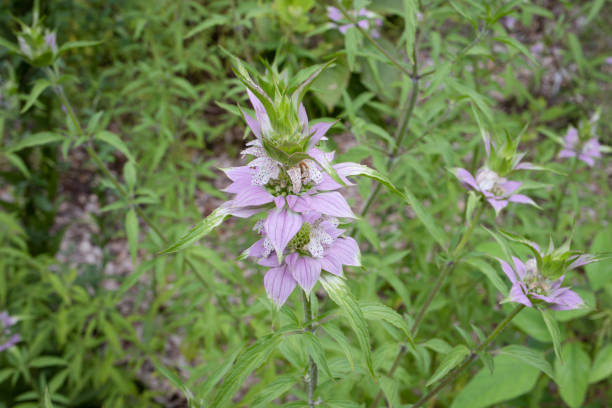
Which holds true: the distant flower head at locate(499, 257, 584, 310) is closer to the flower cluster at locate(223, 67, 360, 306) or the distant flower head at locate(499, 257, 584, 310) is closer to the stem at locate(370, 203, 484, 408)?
the stem at locate(370, 203, 484, 408)

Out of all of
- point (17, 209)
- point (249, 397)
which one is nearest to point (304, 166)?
point (249, 397)

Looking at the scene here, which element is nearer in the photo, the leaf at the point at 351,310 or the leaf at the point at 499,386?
the leaf at the point at 351,310

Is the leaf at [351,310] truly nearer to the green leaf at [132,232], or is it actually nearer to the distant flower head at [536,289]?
the distant flower head at [536,289]

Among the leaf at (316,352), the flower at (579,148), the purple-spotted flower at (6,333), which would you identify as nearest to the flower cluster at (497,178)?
the leaf at (316,352)

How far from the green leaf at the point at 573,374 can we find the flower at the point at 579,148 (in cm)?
93

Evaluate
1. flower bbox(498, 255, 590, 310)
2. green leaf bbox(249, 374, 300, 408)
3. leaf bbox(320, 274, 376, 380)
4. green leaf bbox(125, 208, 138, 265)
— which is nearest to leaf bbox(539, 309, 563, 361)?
flower bbox(498, 255, 590, 310)

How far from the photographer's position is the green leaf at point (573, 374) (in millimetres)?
1720

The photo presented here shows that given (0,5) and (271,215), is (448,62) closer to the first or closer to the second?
(271,215)

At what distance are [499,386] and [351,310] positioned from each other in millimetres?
1307

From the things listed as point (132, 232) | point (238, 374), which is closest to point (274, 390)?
point (238, 374)

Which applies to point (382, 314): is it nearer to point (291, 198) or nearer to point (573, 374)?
point (291, 198)

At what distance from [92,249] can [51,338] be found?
1.30m

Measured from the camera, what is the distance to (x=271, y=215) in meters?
0.80

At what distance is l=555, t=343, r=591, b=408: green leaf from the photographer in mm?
1720
